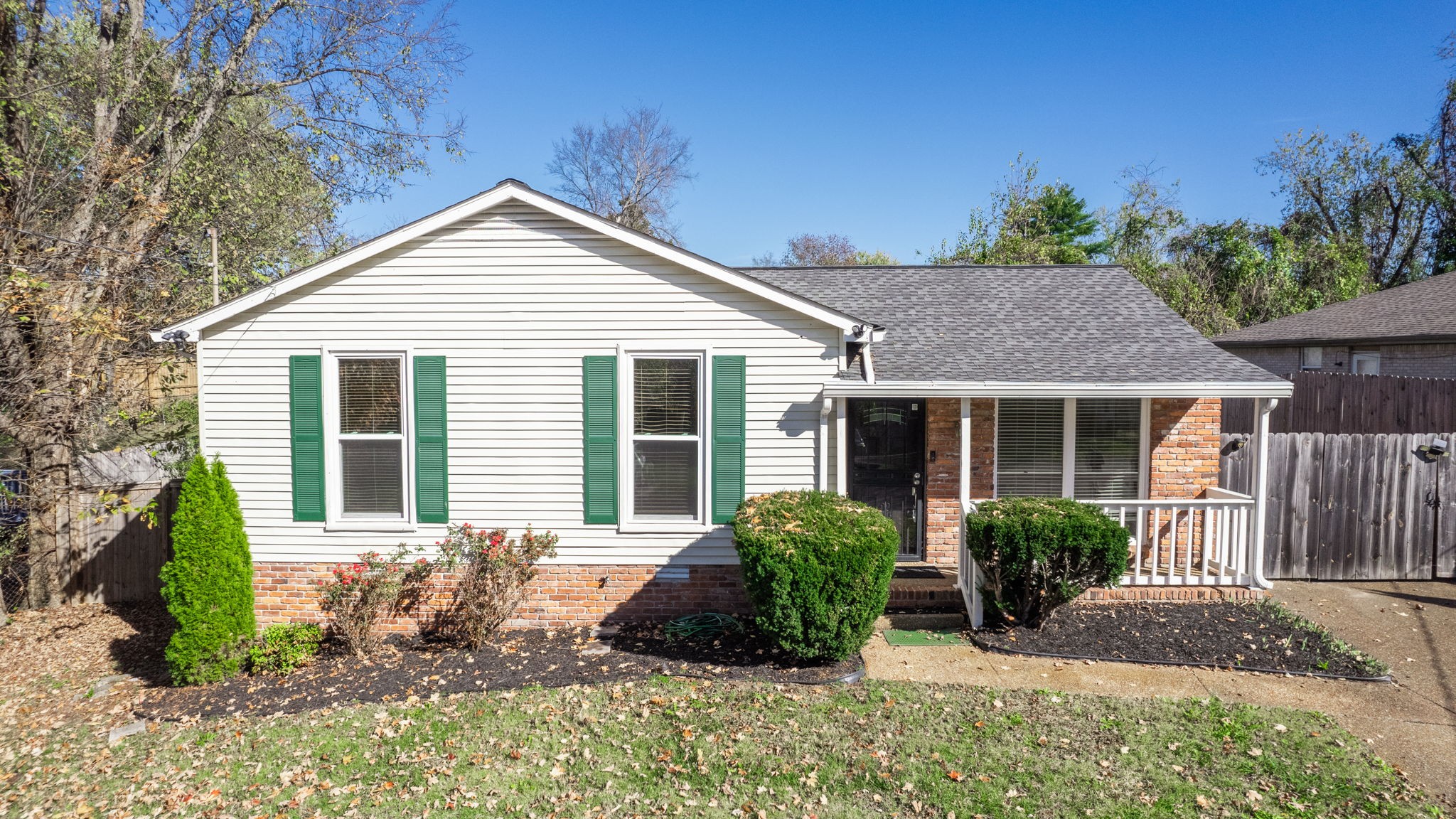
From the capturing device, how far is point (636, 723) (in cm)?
556

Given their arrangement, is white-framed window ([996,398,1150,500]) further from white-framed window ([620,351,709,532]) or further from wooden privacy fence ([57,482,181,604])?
wooden privacy fence ([57,482,181,604])

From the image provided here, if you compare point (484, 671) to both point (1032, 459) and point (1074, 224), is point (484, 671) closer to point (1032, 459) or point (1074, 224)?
point (1032, 459)

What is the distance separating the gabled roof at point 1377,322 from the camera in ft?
46.0

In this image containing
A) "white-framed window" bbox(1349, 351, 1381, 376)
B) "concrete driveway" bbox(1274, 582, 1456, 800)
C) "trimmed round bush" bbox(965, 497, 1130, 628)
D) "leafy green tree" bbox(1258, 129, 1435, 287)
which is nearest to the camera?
"concrete driveway" bbox(1274, 582, 1456, 800)

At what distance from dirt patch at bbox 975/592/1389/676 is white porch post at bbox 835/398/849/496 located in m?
1.90

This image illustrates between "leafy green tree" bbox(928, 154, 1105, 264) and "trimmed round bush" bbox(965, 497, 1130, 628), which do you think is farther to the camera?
"leafy green tree" bbox(928, 154, 1105, 264)

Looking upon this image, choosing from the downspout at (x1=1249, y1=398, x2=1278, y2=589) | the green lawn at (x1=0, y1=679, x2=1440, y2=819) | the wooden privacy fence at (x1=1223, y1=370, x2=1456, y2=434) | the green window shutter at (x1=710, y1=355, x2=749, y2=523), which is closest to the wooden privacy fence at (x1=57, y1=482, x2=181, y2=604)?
the green lawn at (x1=0, y1=679, x2=1440, y2=819)

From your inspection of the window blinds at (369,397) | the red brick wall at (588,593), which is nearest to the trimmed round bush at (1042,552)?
the red brick wall at (588,593)

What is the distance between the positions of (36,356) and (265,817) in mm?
6628

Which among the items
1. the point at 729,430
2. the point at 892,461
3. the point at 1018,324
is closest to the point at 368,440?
the point at 729,430

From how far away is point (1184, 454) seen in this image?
886 centimetres

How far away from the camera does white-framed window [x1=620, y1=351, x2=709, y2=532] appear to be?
7.63 metres

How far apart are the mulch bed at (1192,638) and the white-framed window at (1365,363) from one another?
1080 cm

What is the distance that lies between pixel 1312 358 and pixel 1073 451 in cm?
1183
